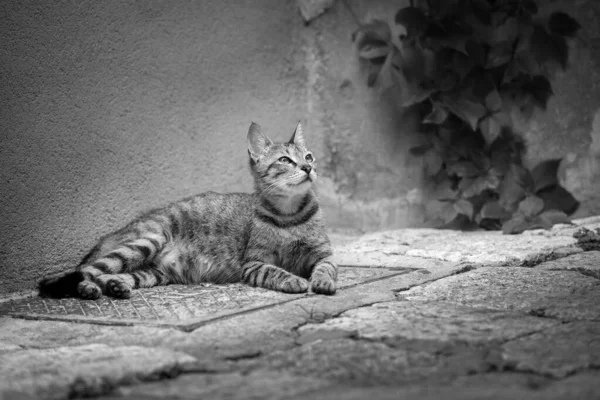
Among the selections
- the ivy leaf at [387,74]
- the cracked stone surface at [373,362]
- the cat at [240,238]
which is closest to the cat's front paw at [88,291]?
the cat at [240,238]

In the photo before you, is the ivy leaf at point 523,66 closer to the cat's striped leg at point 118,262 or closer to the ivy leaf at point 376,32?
the ivy leaf at point 376,32

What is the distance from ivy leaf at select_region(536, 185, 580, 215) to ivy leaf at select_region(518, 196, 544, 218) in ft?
0.45

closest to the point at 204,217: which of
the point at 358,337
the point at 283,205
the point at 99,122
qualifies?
the point at 283,205

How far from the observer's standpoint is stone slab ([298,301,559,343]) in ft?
8.67

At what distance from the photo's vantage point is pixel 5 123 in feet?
12.8

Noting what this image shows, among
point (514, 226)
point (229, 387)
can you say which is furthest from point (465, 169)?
point (229, 387)

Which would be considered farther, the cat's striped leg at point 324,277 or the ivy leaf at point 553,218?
the ivy leaf at point 553,218

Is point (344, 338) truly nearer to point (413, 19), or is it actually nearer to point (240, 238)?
point (240, 238)

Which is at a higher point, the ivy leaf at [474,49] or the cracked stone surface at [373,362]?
the ivy leaf at [474,49]

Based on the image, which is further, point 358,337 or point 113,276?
point 113,276

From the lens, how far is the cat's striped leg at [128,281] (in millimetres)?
3637

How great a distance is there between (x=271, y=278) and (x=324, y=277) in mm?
314

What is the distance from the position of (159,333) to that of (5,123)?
173 centimetres

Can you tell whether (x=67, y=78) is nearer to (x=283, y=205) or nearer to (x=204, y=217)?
(x=204, y=217)
